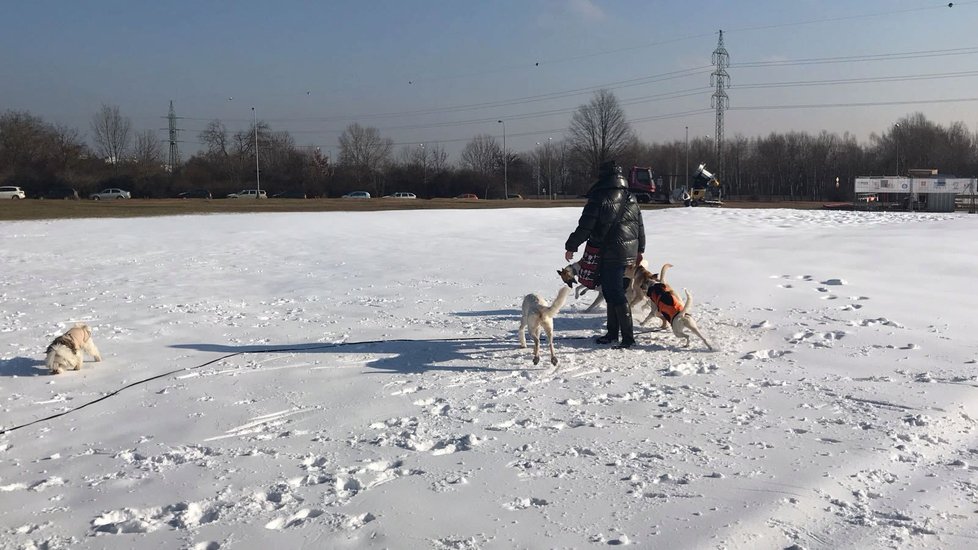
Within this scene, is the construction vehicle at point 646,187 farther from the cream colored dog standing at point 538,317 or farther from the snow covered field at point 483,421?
the cream colored dog standing at point 538,317

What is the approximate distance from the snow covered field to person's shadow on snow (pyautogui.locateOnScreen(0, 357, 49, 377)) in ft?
0.10

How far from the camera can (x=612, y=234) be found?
7309mm

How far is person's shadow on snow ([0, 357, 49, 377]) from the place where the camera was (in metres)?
6.73

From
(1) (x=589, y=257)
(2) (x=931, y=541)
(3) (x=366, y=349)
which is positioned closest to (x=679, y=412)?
(2) (x=931, y=541)

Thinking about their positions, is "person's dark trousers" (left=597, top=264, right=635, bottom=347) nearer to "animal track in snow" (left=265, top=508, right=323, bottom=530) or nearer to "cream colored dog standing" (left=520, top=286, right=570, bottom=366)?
"cream colored dog standing" (left=520, top=286, right=570, bottom=366)

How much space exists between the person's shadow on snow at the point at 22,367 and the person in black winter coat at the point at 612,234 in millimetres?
5286

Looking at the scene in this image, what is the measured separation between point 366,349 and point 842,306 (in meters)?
6.15

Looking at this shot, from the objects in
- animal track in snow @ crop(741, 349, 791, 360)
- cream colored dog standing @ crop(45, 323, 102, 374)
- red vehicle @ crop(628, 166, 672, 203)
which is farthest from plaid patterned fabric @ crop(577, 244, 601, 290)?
red vehicle @ crop(628, 166, 672, 203)

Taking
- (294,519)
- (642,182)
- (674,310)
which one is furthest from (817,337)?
(642,182)

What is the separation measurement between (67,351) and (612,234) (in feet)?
17.6

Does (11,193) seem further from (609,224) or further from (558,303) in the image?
(558,303)

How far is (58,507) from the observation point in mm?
4016

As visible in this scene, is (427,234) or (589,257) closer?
(589,257)

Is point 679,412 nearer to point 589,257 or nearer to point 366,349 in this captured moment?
point 589,257
